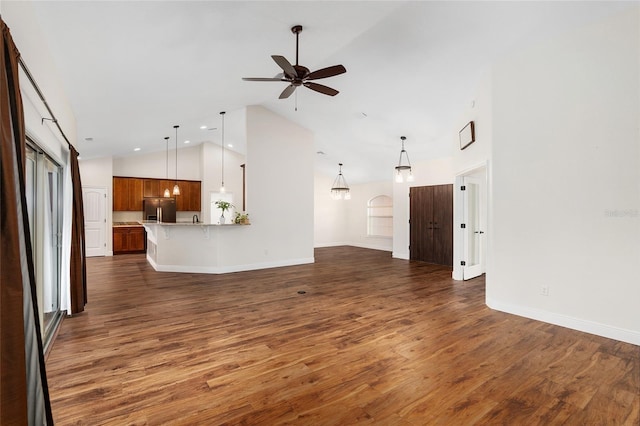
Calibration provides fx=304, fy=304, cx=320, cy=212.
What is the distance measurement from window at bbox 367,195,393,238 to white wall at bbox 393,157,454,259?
172 centimetres

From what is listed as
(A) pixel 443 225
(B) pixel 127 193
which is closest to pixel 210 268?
(B) pixel 127 193

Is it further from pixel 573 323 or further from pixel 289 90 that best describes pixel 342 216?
pixel 573 323

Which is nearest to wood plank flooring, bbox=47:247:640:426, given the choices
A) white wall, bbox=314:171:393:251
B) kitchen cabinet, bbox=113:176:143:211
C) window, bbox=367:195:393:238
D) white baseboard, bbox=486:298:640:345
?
white baseboard, bbox=486:298:640:345

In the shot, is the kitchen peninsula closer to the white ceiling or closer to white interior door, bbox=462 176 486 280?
the white ceiling

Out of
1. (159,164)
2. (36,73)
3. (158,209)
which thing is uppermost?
(159,164)

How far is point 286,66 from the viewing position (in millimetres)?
3219

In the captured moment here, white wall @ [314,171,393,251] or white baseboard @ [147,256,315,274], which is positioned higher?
white wall @ [314,171,393,251]

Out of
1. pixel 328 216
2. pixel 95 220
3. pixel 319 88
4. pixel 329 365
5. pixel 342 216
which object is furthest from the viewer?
pixel 342 216

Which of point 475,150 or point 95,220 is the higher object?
point 475,150

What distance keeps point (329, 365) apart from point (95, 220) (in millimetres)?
8942

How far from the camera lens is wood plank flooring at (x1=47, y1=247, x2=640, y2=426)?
6.57 feet

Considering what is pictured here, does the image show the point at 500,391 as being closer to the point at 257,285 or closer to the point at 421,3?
the point at 421,3

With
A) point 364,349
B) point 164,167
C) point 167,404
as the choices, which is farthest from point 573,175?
point 164,167

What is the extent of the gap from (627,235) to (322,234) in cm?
907
